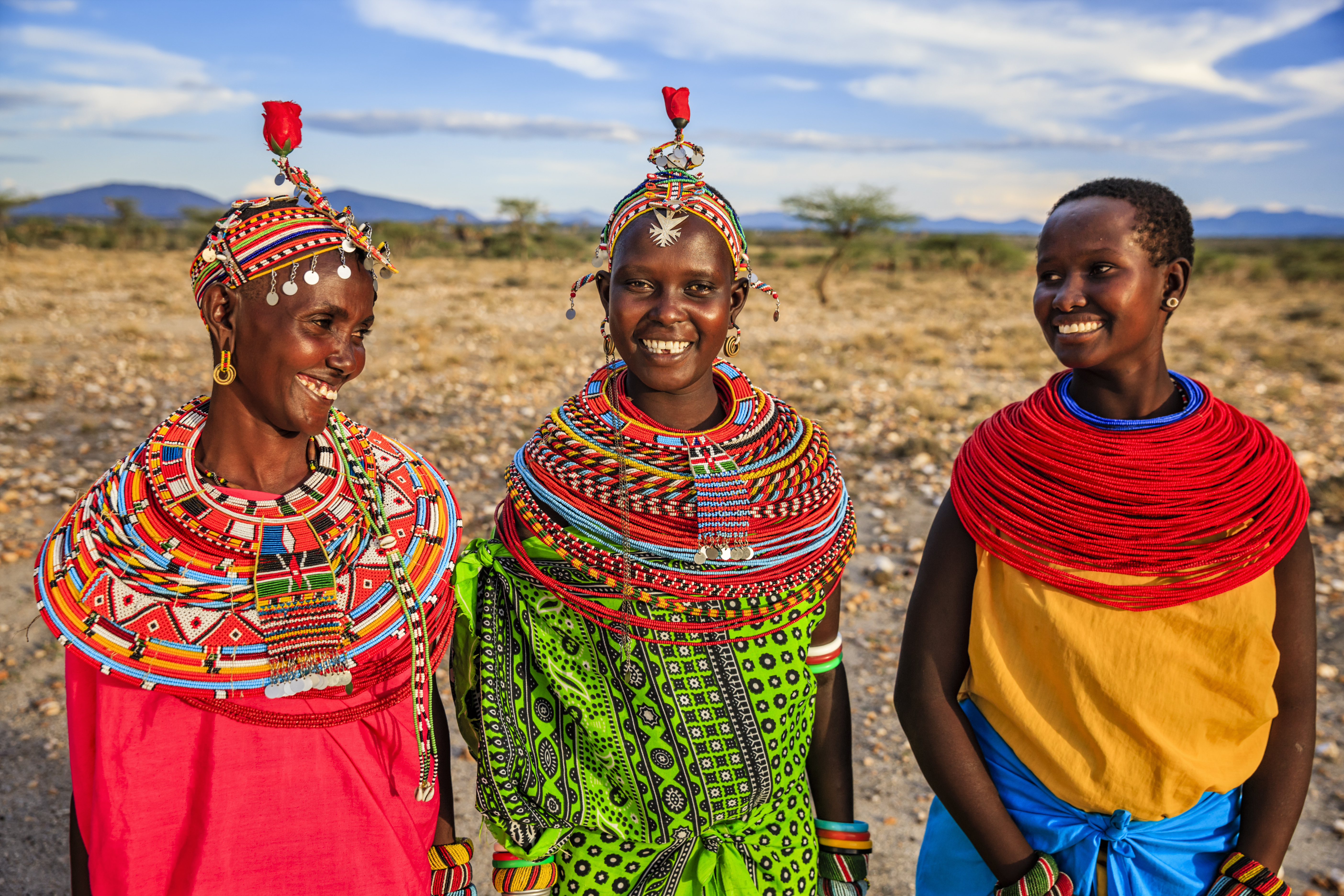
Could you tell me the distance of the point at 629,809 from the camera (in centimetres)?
192

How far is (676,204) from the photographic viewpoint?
5.84ft

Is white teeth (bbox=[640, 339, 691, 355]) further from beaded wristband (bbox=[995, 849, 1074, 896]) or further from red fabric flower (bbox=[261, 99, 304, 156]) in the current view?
beaded wristband (bbox=[995, 849, 1074, 896])

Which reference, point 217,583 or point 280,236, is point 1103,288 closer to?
point 280,236

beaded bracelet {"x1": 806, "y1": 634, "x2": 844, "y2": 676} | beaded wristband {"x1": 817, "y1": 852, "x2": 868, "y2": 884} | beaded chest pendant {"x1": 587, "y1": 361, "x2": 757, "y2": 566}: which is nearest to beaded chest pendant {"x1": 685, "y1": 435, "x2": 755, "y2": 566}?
beaded chest pendant {"x1": 587, "y1": 361, "x2": 757, "y2": 566}

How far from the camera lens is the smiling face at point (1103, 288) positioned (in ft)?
5.44

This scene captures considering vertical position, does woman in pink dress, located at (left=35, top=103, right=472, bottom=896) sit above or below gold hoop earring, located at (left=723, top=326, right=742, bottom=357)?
below

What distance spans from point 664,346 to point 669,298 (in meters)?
0.10

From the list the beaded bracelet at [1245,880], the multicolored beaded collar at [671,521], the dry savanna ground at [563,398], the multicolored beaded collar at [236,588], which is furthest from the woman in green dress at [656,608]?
the dry savanna ground at [563,398]

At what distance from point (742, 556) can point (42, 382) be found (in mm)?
9111

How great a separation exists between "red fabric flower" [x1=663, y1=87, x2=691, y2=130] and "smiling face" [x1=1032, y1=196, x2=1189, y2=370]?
31.7 inches

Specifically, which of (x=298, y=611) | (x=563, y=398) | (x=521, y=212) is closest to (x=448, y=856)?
(x=298, y=611)

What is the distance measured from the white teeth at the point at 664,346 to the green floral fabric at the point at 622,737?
1.60ft

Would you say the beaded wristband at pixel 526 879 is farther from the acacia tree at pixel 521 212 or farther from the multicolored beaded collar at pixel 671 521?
the acacia tree at pixel 521 212

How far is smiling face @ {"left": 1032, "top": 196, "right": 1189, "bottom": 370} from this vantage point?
1659mm
